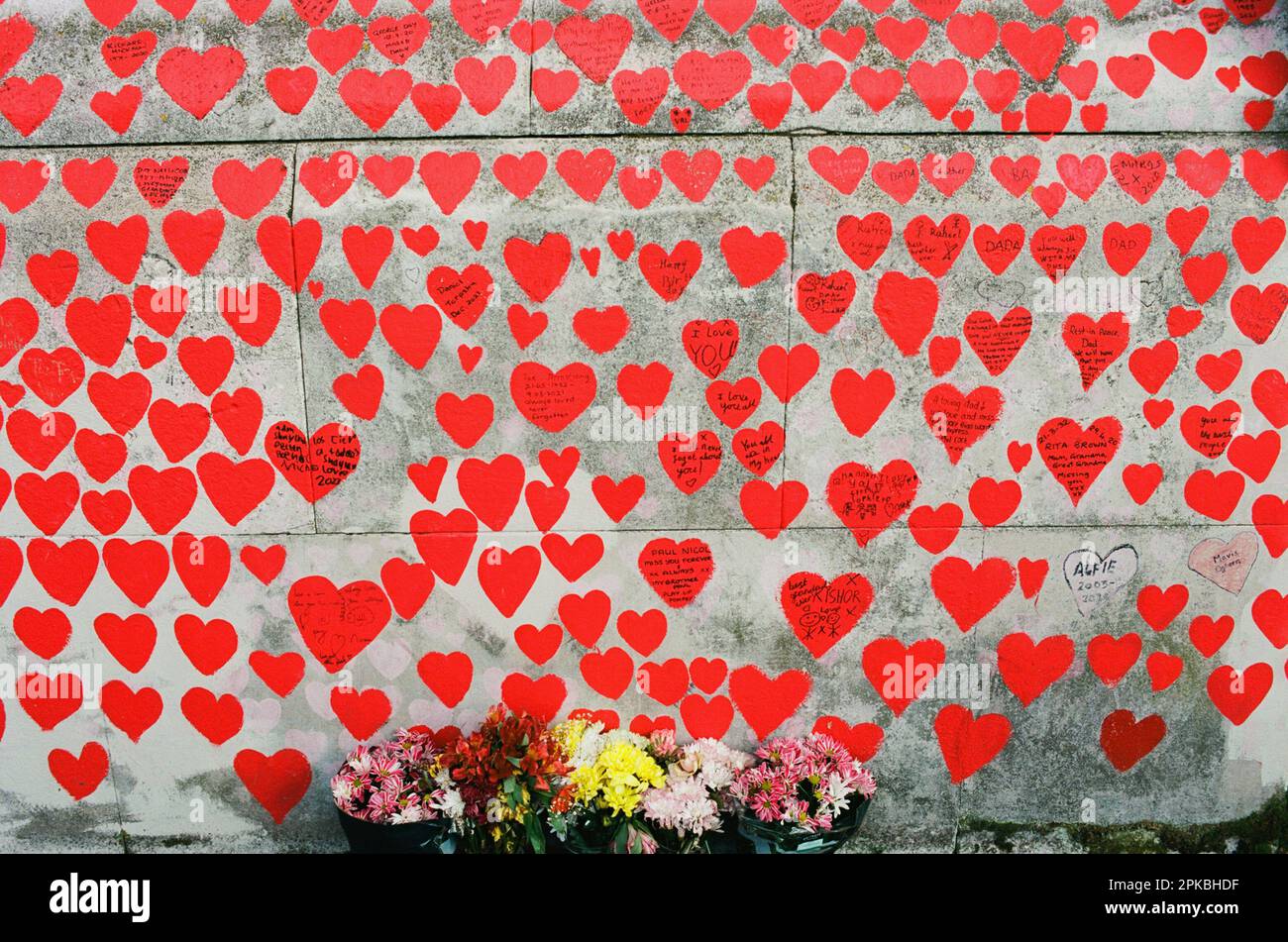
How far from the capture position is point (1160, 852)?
12.5ft

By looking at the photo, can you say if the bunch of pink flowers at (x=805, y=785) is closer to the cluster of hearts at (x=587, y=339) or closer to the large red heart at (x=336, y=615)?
the cluster of hearts at (x=587, y=339)

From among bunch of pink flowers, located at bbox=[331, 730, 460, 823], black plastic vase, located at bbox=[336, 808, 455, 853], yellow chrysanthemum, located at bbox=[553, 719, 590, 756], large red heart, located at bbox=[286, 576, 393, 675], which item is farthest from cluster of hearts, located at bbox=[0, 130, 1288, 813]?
black plastic vase, located at bbox=[336, 808, 455, 853]

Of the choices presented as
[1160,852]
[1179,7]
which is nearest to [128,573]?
[1160,852]

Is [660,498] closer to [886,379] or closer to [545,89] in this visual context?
[886,379]

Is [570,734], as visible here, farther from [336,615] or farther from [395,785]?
[336,615]

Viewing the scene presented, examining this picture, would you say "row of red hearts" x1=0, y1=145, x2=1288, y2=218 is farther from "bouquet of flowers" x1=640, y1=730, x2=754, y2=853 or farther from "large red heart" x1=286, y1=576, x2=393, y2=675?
"bouquet of flowers" x1=640, y1=730, x2=754, y2=853

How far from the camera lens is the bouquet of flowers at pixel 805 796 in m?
3.33

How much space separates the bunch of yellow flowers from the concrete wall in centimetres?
36

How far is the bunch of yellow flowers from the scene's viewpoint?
3.30 m

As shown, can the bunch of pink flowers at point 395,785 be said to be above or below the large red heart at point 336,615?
below

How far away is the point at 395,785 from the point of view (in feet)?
11.0

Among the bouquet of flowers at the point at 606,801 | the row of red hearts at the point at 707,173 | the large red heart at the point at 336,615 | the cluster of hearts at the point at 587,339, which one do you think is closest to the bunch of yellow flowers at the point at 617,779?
the bouquet of flowers at the point at 606,801

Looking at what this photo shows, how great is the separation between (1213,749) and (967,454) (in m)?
1.80

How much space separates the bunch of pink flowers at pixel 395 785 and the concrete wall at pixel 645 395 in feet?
0.74
